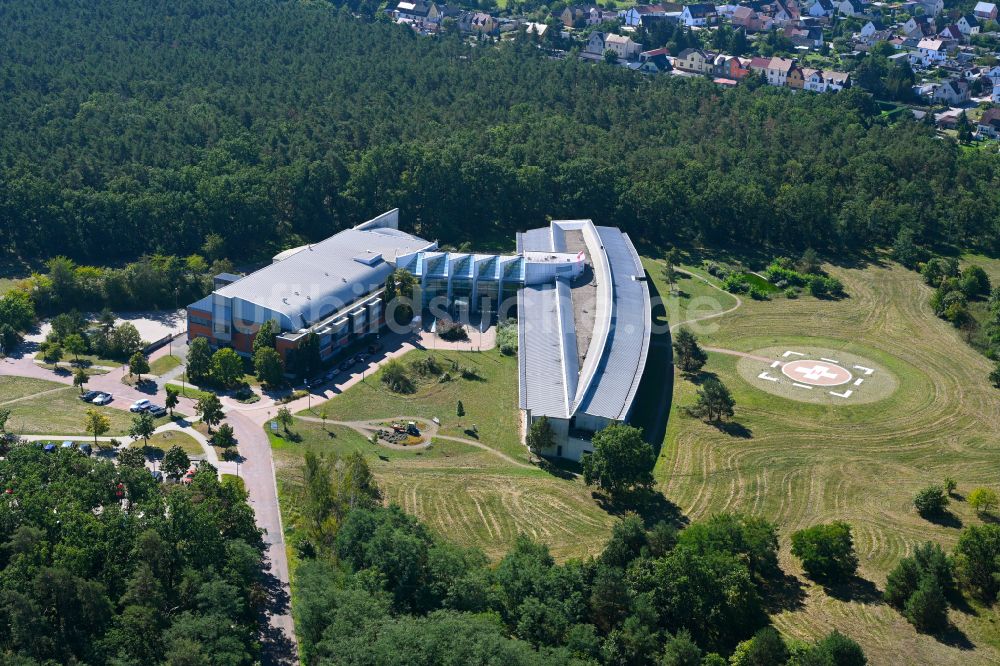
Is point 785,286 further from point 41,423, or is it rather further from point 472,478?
point 41,423

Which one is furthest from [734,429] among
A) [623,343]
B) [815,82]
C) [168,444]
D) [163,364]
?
[815,82]

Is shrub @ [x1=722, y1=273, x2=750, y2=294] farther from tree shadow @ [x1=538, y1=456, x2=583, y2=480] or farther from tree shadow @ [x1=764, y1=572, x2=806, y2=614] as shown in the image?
tree shadow @ [x1=764, y1=572, x2=806, y2=614]

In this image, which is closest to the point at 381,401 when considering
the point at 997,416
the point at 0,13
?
the point at 997,416

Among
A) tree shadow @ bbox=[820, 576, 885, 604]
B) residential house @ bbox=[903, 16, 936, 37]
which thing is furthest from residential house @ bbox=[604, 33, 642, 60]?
tree shadow @ bbox=[820, 576, 885, 604]

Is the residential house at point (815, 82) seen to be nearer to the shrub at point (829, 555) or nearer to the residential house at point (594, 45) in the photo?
the residential house at point (594, 45)

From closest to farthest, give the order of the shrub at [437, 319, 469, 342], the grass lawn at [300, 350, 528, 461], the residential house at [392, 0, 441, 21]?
the grass lawn at [300, 350, 528, 461]
the shrub at [437, 319, 469, 342]
the residential house at [392, 0, 441, 21]

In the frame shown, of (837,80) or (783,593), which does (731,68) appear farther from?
(783,593)
